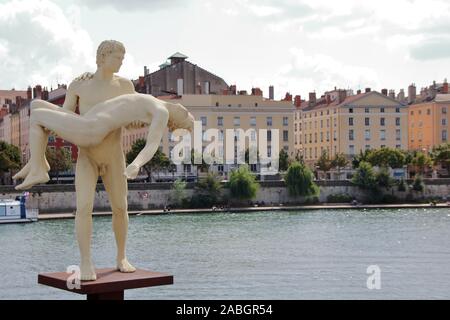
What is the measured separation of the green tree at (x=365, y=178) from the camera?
268 ft

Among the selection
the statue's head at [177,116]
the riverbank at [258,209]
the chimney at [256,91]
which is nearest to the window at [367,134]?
the chimney at [256,91]

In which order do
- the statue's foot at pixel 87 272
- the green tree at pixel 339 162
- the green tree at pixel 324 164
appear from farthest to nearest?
the green tree at pixel 324 164, the green tree at pixel 339 162, the statue's foot at pixel 87 272

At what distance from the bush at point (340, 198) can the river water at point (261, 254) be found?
9.44 meters

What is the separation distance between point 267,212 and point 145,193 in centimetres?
970

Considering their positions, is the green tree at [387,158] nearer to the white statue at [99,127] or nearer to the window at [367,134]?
the window at [367,134]

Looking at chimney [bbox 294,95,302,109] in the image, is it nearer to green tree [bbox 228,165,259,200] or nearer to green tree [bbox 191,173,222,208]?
green tree [bbox 228,165,259,200]

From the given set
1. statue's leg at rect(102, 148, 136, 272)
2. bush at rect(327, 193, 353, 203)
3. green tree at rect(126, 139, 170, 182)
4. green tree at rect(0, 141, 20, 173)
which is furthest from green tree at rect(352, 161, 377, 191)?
statue's leg at rect(102, 148, 136, 272)

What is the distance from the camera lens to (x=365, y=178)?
81.6 m

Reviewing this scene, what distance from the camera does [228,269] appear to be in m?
35.4

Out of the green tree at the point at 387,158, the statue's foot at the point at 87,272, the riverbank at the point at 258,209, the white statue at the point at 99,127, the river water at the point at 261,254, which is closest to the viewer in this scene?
the statue's foot at the point at 87,272

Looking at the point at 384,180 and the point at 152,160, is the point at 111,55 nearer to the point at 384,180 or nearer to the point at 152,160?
the point at 152,160

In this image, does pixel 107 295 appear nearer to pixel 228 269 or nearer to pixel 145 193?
pixel 228 269

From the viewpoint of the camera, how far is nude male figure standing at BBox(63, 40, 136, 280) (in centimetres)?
1117

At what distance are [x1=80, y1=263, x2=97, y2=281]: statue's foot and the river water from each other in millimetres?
15046
